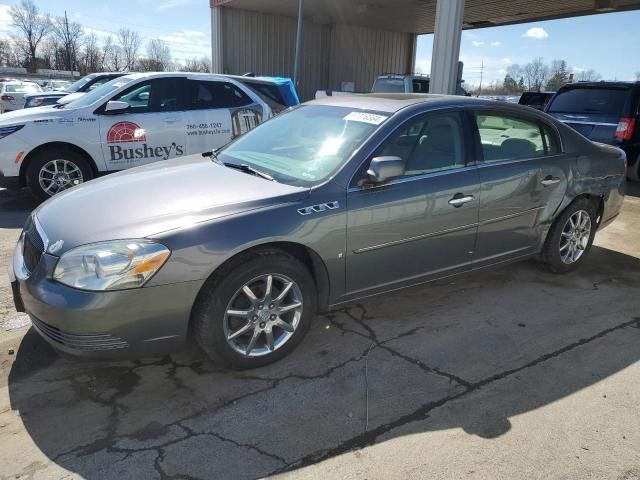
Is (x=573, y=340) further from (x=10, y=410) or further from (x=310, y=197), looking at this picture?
(x=10, y=410)

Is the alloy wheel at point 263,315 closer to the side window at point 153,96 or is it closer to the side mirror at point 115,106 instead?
the side mirror at point 115,106

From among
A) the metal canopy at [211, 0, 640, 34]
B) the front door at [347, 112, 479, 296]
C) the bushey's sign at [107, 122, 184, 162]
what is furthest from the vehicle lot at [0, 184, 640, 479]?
the metal canopy at [211, 0, 640, 34]

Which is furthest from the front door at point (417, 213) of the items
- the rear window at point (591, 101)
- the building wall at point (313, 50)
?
the building wall at point (313, 50)

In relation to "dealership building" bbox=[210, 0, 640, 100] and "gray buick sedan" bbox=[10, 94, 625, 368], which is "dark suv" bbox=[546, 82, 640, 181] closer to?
"gray buick sedan" bbox=[10, 94, 625, 368]

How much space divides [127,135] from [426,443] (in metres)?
5.75

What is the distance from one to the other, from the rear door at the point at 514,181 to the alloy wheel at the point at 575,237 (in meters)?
0.39

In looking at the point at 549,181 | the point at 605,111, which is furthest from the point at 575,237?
the point at 605,111

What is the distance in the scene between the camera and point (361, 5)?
19.4 m

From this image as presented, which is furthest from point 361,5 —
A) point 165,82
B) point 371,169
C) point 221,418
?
point 221,418

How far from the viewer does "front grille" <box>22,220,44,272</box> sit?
2.79 m

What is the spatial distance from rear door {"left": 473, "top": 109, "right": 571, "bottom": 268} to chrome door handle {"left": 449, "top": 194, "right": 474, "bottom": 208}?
14cm

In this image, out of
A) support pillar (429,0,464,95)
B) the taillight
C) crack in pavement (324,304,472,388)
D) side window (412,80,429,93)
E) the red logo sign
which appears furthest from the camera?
side window (412,80,429,93)

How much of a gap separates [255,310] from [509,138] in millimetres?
2511

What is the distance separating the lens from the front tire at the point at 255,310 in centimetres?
280
